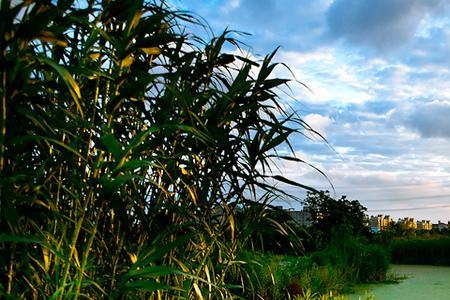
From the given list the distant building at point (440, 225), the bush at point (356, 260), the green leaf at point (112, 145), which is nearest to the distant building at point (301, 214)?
the bush at point (356, 260)

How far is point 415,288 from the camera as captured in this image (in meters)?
6.93

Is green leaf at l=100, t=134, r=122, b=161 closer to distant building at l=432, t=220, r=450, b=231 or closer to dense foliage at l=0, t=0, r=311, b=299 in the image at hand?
dense foliage at l=0, t=0, r=311, b=299

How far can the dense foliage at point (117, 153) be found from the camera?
5.27 feet

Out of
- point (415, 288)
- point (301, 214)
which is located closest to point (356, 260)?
point (415, 288)

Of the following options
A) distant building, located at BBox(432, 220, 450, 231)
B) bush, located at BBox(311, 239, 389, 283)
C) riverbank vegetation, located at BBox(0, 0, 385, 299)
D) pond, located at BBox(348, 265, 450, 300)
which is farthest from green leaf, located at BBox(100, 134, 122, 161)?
distant building, located at BBox(432, 220, 450, 231)

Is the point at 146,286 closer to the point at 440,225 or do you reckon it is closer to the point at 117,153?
the point at 117,153

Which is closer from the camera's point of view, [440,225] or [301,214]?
[301,214]

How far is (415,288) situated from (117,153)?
614 centimetres

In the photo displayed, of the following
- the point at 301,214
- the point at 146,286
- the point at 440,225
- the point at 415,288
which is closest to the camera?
the point at 146,286

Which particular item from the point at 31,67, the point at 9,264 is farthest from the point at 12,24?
the point at 9,264

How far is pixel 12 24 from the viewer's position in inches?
58.2

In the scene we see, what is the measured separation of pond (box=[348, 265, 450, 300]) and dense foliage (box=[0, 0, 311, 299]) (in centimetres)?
342

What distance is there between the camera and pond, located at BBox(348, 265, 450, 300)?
20.3 feet

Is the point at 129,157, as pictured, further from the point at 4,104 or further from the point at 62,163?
the point at 4,104
